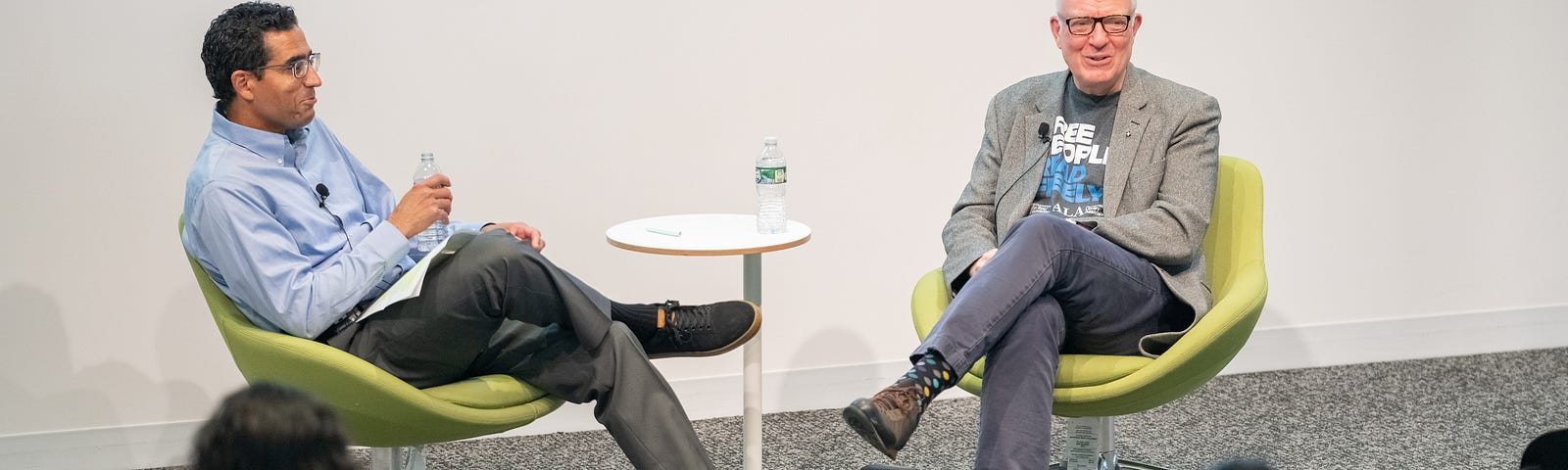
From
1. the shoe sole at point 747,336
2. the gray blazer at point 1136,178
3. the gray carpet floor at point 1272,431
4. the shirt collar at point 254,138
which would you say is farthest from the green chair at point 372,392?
the gray blazer at point 1136,178

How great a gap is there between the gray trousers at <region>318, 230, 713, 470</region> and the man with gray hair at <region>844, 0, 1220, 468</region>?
16.6 inches

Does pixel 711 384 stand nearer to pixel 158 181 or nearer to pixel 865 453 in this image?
pixel 865 453

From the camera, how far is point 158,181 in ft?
11.3

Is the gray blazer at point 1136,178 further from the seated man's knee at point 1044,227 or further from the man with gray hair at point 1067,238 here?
the seated man's knee at point 1044,227

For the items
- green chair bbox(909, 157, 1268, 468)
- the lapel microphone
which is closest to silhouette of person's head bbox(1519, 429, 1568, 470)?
green chair bbox(909, 157, 1268, 468)

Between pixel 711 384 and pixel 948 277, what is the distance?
3.69 ft

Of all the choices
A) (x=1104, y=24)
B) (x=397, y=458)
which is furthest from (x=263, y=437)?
(x=1104, y=24)

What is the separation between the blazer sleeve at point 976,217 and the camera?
2943 mm

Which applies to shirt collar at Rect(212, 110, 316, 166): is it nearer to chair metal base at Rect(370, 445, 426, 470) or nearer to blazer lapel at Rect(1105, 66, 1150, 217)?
chair metal base at Rect(370, 445, 426, 470)

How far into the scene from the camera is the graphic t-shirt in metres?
3.02

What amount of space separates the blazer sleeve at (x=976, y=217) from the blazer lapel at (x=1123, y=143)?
28 centimetres

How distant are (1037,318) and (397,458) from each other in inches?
→ 51.5

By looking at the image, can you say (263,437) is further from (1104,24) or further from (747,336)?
(1104,24)

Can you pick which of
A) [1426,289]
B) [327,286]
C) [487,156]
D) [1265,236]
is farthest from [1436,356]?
Answer: [327,286]
